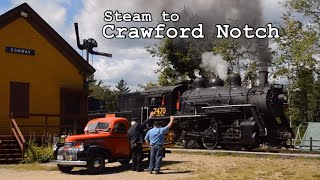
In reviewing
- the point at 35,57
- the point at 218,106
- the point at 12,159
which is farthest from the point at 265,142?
the point at 35,57

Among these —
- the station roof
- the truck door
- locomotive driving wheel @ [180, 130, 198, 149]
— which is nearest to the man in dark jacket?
the truck door

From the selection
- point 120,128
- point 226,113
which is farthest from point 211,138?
point 120,128

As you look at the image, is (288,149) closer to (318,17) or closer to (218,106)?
(218,106)

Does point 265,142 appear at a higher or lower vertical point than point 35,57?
lower

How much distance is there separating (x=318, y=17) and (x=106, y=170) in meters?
22.6

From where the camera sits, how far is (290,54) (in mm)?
34688

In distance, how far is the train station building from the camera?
23672 millimetres

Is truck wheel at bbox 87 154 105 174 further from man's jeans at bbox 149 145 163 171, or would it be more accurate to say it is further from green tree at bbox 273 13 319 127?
green tree at bbox 273 13 319 127

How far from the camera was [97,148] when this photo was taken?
15.0 metres

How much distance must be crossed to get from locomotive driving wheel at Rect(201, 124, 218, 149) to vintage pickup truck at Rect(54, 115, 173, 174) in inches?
262

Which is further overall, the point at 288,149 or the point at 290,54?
the point at 290,54

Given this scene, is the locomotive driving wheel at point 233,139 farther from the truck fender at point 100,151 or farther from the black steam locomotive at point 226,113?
the truck fender at point 100,151

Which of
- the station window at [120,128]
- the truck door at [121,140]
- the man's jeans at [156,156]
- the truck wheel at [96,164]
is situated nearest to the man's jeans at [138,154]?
the man's jeans at [156,156]

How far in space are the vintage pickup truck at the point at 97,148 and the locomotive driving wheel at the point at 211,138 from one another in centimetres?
666
